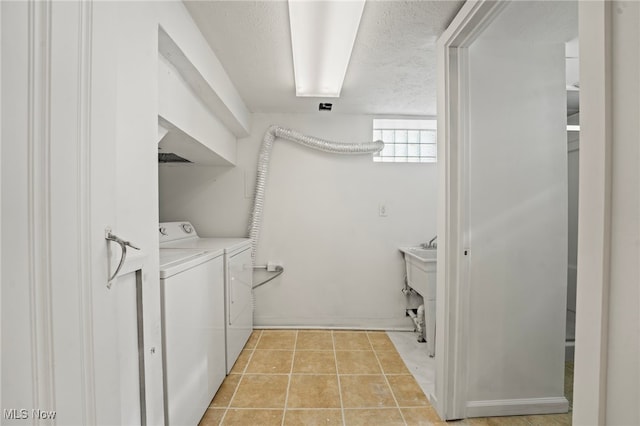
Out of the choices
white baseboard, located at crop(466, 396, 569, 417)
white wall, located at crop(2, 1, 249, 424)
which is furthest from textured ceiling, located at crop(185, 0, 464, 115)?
white baseboard, located at crop(466, 396, 569, 417)

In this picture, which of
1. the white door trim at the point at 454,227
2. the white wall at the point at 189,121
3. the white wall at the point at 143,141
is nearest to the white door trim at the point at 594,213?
the white door trim at the point at 454,227

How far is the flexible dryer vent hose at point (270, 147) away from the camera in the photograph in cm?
275

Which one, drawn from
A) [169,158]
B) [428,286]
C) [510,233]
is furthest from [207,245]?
[510,233]

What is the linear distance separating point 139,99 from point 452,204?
1.50 m

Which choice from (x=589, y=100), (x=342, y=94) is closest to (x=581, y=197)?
Result: (x=589, y=100)

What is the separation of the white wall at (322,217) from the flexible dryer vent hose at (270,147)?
3.3 inches

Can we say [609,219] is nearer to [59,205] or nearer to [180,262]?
[59,205]

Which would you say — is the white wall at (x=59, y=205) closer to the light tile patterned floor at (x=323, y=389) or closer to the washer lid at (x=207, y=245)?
the light tile patterned floor at (x=323, y=389)

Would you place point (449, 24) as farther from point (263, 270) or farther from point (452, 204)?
point (263, 270)

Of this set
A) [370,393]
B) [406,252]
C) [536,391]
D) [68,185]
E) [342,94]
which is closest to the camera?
[68,185]

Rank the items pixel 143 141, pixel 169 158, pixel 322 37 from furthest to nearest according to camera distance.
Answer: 1. pixel 169 158
2. pixel 322 37
3. pixel 143 141

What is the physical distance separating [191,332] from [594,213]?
1591mm

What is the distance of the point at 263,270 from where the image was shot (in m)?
2.83

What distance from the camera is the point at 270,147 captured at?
2.78 meters
